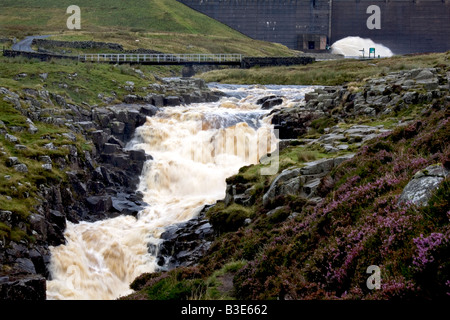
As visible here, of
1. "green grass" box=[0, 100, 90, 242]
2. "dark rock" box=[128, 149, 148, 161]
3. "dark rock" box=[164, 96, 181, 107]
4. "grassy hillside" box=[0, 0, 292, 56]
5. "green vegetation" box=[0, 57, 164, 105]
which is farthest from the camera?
"grassy hillside" box=[0, 0, 292, 56]

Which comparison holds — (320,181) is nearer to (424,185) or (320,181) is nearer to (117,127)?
(424,185)

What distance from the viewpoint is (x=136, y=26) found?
11362cm

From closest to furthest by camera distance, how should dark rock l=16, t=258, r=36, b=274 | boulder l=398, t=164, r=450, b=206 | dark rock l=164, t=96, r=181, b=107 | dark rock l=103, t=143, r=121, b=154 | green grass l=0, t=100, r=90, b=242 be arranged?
boulder l=398, t=164, r=450, b=206
dark rock l=16, t=258, r=36, b=274
green grass l=0, t=100, r=90, b=242
dark rock l=103, t=143, r=121, b=154
dark rock l=164, t=96, r=181, b=107

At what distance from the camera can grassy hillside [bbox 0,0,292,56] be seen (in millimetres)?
91688

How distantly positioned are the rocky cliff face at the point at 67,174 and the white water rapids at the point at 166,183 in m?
0.77

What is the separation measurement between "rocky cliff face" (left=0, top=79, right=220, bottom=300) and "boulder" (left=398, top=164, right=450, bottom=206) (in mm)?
9594

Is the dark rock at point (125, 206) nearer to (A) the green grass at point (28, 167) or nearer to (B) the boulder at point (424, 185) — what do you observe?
(A) the green grass at point (28, 167)

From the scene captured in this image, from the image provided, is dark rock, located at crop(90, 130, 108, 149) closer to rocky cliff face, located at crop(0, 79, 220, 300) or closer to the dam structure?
rocky cliff face, located at crop(0, 79, 220, 300)

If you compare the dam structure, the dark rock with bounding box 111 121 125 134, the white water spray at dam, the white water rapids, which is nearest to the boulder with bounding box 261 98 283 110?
the white water rapids

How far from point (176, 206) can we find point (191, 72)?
1812 inches

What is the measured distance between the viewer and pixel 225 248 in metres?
16.2

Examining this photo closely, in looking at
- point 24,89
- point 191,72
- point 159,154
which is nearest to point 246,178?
point 159,154

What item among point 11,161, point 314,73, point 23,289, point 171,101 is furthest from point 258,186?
point 314,73
